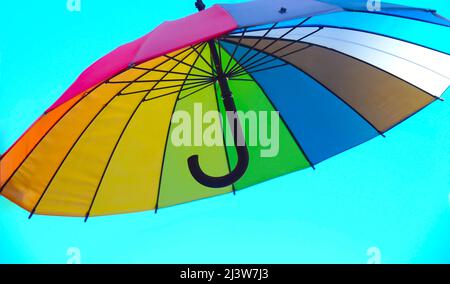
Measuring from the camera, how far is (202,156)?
2.88m

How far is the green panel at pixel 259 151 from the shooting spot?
111 inches

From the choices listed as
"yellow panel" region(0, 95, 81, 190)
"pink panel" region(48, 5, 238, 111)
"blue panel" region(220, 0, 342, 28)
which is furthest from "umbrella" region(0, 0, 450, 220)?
"blue panel" region(220, 0, 342, 28)

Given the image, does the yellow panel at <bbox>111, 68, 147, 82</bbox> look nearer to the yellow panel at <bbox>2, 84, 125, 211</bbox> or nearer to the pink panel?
the yellow panel at <bbox>2, 84, 125, 211</bbox>

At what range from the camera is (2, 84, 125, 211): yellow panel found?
7.48ft

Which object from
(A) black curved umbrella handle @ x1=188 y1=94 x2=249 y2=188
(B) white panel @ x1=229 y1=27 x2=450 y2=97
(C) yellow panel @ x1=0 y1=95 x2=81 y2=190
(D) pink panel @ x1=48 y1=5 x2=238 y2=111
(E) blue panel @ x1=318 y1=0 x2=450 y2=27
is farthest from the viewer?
(B) white panel @ x1=229 y1=27 x2=450 y2=97

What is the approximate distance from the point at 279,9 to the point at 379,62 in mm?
1143

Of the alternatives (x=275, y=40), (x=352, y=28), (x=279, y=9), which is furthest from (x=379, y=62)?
(x=279, y=9)

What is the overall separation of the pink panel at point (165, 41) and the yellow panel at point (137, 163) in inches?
28.4

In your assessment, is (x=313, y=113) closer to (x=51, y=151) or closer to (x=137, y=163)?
(x=137, y=163)

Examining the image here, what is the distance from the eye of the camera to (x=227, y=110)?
90.0 inches

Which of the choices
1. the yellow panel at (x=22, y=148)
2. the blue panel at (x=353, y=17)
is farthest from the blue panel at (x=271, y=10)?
the yellow panel at (x=22, y=148)

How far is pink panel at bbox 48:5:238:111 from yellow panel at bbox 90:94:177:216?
72cm

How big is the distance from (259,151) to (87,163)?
1.02m

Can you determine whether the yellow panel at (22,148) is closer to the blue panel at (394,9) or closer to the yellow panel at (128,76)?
the yellow panel at (128,76)
